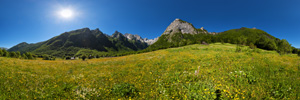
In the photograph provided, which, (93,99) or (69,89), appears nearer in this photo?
(93,99)

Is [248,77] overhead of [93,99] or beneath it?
overhead

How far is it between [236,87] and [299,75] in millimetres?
5943

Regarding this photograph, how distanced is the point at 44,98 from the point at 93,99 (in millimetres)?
2817

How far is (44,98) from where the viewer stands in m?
5.55

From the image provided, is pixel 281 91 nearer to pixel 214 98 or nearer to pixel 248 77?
pixel 248 77

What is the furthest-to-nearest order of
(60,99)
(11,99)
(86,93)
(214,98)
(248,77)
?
(248,77) → (86,93) → (60,99) → (11,99) → (214,98)

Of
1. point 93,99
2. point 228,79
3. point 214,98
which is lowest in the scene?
point 93,99

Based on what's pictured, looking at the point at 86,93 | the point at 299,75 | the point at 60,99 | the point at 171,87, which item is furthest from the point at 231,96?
the point at 60,99

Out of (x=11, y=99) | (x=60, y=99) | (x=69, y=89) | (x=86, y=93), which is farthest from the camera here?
(x=69, y=89)

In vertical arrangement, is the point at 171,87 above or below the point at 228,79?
below

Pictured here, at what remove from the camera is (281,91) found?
4.86 meters

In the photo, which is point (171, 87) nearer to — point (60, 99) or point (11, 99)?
point (60, 99)

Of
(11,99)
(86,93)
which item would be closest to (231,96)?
(86,93)

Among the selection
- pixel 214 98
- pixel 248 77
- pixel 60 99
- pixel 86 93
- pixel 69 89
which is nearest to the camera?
pixel 214 98
